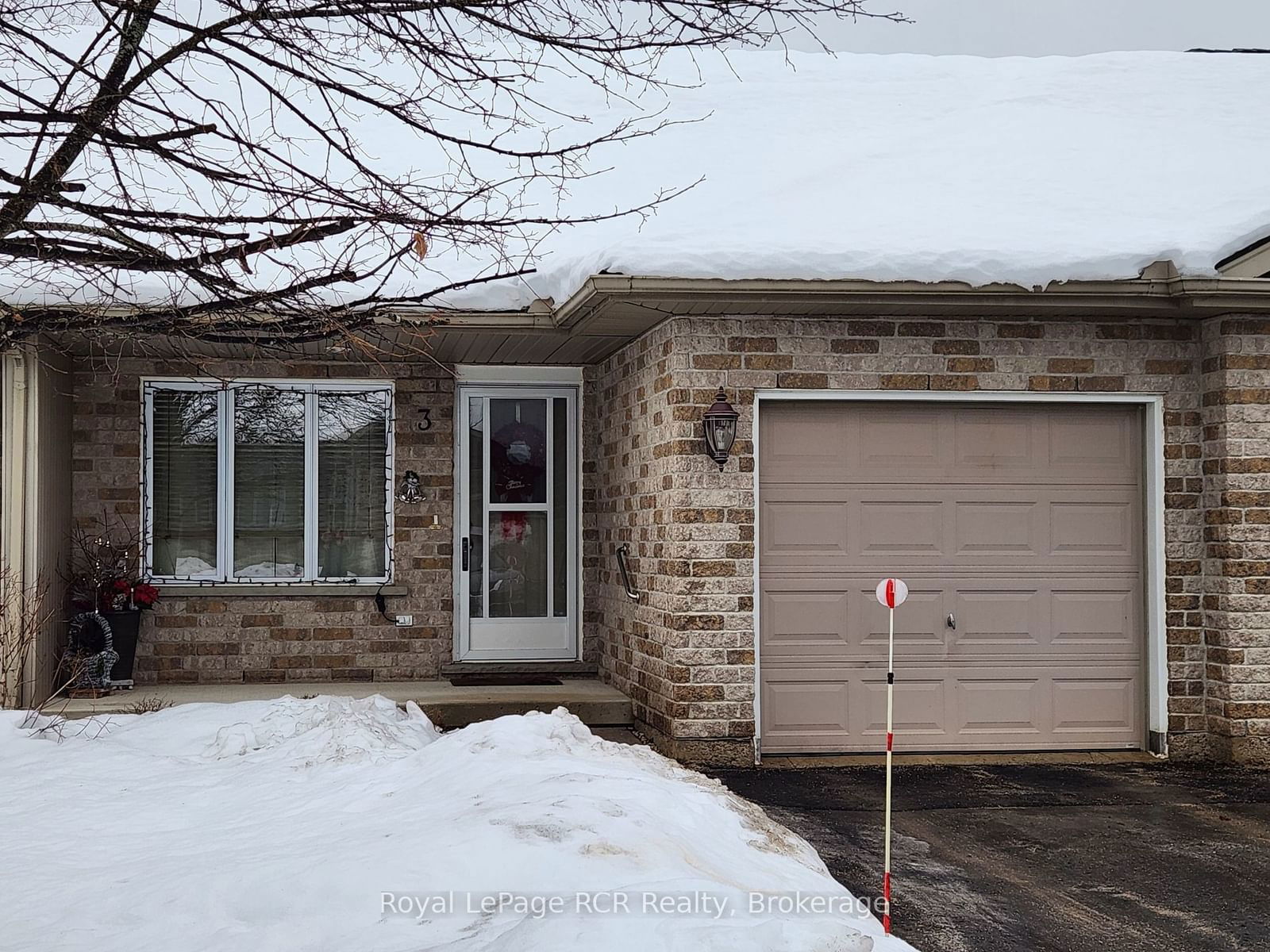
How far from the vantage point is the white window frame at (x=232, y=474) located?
33.5ft

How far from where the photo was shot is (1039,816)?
Result: 7000mm

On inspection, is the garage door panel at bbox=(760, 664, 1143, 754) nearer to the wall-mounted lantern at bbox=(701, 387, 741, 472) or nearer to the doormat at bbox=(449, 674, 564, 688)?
the wall-mounted lantern at bbox=(701, 387, 741, 472)

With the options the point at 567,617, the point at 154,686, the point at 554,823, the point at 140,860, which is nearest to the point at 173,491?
the point at 154,686

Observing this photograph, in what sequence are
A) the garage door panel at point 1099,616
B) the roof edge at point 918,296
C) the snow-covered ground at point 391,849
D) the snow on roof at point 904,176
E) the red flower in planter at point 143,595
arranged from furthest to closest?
the red flower in planter at point 143,595
the garage door panel at point 1099,616
the snow on roof at point 904,176
the roof edge at point 918,296
the snow-covered ground at point 391,849

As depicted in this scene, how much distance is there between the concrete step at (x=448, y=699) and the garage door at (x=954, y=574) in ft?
4.35

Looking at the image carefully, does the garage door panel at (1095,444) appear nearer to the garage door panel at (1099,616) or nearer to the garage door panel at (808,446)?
the garage door panel at (1099,616)

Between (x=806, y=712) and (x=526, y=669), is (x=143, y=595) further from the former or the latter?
(x=806, y=712)

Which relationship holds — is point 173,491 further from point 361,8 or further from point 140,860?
point 361,8

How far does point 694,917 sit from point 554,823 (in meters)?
1.05

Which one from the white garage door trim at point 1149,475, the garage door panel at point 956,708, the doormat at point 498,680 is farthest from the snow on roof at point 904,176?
the doormat at point 498,680

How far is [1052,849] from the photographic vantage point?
6.31 m

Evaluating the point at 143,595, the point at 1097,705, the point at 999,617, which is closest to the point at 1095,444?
the point at 999,617

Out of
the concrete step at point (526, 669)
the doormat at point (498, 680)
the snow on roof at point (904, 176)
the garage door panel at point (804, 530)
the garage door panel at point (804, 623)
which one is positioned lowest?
the doormat at point (498, 680)

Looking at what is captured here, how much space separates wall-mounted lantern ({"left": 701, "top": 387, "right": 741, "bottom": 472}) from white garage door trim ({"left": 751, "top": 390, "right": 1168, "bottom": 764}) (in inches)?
13.5
